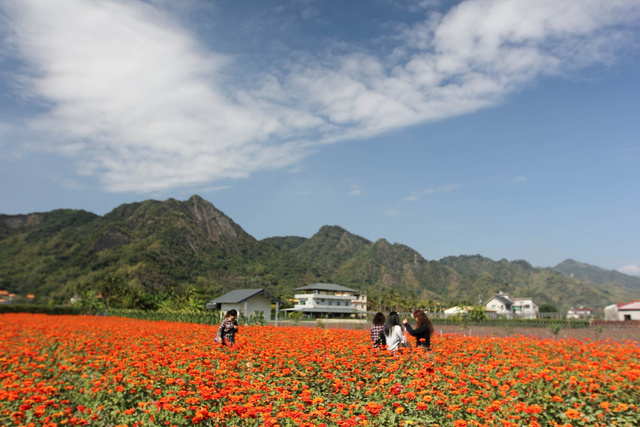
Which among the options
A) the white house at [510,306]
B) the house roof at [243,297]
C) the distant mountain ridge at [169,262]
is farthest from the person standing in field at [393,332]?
the white house at [510,306]

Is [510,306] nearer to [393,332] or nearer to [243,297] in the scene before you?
[243,297]

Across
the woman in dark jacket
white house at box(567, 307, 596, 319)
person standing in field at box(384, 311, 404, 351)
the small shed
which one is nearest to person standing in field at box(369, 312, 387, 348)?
person standing in field at box(384, 311, 404, 351)

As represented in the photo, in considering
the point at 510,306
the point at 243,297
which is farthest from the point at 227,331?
the point at 510,306

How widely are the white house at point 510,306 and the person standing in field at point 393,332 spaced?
284 feet

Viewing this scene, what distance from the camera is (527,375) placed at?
5.84 meters

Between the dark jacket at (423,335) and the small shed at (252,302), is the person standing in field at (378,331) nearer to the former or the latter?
the dark jacket at (423,335)

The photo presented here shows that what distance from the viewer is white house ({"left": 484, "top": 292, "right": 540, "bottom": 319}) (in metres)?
91.6

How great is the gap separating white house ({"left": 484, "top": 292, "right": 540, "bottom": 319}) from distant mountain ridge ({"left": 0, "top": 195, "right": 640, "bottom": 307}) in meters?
20.1

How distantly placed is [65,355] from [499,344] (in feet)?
28.9

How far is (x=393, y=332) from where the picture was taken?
8.60 m

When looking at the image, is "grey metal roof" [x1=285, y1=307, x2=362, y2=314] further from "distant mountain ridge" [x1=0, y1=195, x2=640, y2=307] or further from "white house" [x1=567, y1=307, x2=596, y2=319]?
"white house" [x1=567, y1=307, x2=596, y2=319]

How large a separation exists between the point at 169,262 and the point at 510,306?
73.0 m

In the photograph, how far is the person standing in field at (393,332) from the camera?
27.8 feet

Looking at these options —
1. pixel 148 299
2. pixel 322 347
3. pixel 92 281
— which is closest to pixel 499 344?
pixel 322 347
